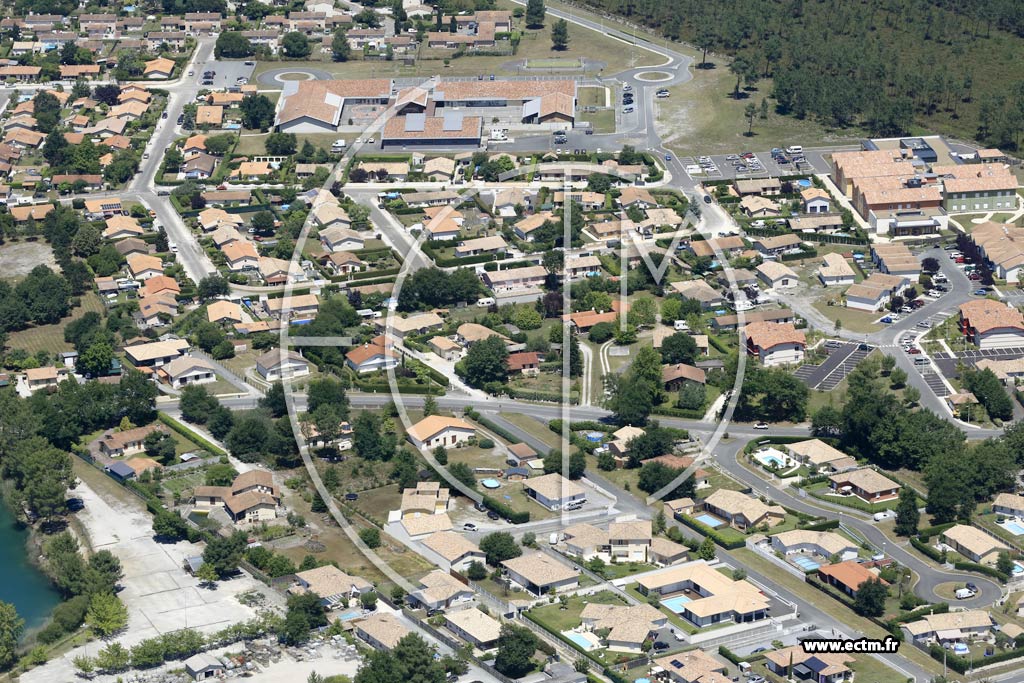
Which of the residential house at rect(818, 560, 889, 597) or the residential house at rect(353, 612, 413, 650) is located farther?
the residential house at rect(818, 560, 889, 597)

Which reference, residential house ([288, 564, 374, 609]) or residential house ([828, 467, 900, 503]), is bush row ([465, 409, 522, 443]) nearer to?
residential house ([288, 564, 374, 609])

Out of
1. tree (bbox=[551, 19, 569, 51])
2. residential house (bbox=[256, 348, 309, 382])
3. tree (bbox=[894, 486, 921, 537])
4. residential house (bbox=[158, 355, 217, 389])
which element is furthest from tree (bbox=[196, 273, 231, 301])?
tree (bbox=[551, 19, 569, 51])

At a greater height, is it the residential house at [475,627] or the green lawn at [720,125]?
the green lawn at [720,125]

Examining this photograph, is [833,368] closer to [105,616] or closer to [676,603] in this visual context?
[676,603]

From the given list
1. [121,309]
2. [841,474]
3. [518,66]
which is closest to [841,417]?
[841,474]

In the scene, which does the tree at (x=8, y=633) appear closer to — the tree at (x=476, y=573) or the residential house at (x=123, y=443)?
the residential house at (x=123, y=443)

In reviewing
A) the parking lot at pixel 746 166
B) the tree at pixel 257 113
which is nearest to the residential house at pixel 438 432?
the parking lot at pixel 746 166

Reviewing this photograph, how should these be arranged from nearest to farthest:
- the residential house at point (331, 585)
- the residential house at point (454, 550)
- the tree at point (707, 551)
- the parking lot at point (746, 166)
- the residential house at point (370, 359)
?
the residential house at point (331, 585) < the residential house at point (454, 550) < the tree at point (707, 551) < the residential house at point (370, 359) < the parking lot at point (746, 166)

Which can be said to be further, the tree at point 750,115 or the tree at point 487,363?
the tree at point 750,115
